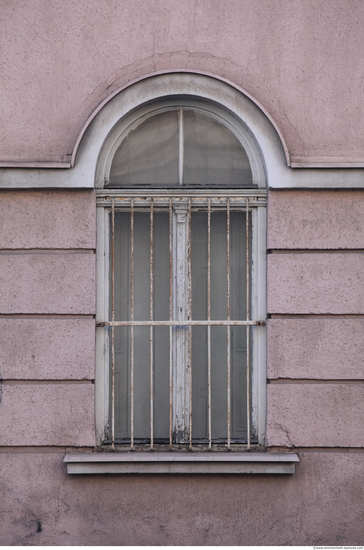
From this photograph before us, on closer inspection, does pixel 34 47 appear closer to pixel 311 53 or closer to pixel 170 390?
pixel 311 53

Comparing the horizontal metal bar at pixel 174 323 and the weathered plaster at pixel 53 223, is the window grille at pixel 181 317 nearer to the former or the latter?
the horizontal metal bar at pixel 174 323

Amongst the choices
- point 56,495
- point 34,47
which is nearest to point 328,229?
point 34,47

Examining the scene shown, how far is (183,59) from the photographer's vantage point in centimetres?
384

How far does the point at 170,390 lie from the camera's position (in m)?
3.93

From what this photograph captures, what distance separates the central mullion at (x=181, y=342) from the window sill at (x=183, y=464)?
0.24 meters

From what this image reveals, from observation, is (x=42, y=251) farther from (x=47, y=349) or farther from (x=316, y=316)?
(x=316, y=316)

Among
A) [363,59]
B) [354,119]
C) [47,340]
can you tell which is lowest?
[47,340]

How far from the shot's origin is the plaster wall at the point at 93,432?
377 cm

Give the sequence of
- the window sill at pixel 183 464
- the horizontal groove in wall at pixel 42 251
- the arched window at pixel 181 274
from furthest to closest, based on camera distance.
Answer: the arched window at pixel 181 274 < the horizontal groove in wall at pixel 42 251 < the window sill at pixel 183 464

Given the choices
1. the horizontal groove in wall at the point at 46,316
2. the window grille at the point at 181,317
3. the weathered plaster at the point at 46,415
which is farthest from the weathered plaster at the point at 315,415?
the horizontal groove in wall at the point at 46,316

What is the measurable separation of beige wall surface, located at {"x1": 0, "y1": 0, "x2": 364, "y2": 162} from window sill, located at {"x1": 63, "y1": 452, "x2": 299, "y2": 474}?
90.5 inches

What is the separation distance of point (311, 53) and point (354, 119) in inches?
23.9

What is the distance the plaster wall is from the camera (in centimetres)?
377

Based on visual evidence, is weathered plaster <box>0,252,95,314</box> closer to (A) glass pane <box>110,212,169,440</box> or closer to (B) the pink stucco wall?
(B) the pink stucco wall
